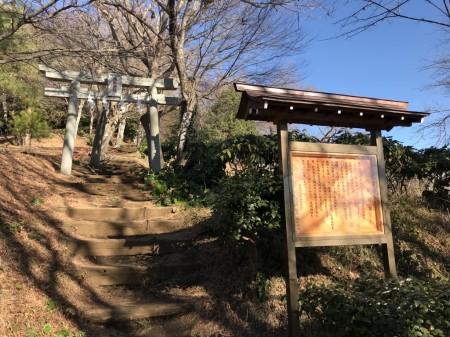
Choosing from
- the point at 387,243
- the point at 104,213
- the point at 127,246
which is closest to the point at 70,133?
the point at 104,213

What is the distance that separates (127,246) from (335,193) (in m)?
3.15

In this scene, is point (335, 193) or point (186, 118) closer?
point (335, 193)

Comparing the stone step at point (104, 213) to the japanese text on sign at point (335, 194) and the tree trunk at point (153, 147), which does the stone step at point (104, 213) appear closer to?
the tree trunk at point (153, 147)

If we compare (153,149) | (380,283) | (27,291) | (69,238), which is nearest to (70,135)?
(153,149)

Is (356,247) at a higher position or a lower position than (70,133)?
lower

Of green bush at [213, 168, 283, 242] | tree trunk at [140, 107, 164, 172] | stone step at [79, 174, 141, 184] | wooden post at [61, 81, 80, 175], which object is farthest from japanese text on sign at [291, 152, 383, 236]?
wooden post at [61, 81, 80, 175]

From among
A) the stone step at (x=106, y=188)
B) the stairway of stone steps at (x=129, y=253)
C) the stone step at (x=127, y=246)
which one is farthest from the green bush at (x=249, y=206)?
the stone step at (x=106, y=188)

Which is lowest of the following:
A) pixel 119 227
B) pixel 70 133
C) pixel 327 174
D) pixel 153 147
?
pixel 119 227

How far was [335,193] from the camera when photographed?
4.06 meters

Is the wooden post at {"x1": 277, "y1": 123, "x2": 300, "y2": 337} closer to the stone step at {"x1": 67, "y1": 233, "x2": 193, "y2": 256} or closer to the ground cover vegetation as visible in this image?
the ground cover vegetation

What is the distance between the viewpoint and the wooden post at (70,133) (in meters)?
9.34

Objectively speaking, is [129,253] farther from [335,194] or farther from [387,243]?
[387,243]

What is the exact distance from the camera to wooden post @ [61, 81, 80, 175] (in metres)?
9.34

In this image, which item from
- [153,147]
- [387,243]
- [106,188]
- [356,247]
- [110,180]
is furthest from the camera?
[153,147]
